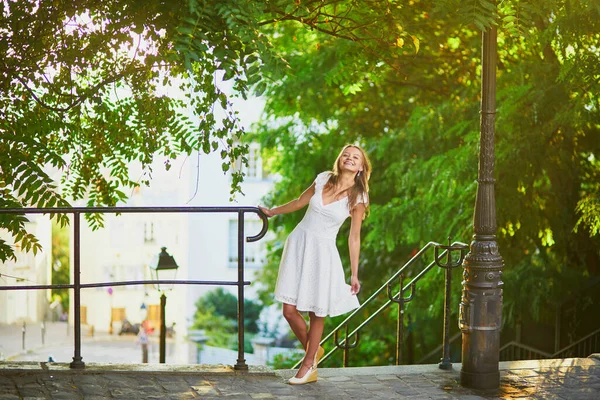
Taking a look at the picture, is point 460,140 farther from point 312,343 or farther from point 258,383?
point 258,383

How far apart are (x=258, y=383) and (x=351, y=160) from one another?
1.90m

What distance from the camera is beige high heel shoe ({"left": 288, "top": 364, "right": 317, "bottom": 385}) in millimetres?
6949

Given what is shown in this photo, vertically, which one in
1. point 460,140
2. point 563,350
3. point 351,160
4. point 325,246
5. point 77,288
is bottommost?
point 563,350

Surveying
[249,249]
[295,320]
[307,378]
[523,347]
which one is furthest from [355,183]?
[249,249]

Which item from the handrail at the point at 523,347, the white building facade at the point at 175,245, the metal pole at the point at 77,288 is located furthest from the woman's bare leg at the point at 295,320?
the white building facade at the point at 175,245

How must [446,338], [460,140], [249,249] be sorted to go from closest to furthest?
[446,338] < [460,140] < [249,249]

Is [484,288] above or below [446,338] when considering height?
above

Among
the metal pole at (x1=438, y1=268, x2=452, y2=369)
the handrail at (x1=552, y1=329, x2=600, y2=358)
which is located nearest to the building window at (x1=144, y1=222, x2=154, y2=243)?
the handrail at (x1=552, y1=329, x2=600, y2=358)

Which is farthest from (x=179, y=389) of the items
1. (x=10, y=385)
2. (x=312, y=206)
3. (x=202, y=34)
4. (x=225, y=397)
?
(x=202, y=34)

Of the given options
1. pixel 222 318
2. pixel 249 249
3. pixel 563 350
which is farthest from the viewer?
pixel 249 249

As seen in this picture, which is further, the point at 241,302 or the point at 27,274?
the point at 27,274

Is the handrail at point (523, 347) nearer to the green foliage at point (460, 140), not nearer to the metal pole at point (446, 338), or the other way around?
the green foliage at point (460, 140)

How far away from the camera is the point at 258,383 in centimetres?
696

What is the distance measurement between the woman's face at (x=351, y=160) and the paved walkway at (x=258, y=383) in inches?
67.2
